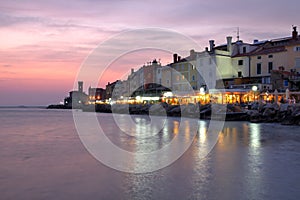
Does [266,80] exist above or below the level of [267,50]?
below

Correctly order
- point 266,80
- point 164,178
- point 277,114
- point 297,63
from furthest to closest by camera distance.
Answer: point 266,80, point 297,63, point 277,114, point 164,178

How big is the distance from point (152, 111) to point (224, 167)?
127ft

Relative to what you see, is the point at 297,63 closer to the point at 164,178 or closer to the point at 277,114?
the point at 277,114

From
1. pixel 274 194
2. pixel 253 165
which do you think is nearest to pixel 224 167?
pixel 253 165

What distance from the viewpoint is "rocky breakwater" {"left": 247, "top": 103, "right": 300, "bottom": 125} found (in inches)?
962

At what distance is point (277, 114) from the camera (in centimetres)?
2736

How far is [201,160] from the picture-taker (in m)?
10.4

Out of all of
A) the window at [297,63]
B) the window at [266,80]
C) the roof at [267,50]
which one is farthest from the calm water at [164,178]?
the roof at [267,50]

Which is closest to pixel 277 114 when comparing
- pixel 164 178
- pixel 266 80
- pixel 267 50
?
pixel 266 80

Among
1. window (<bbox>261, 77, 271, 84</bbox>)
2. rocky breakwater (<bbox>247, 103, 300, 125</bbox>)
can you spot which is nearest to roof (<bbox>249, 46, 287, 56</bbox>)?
window (<bbox>261, 77, 271, 84</bbox>)

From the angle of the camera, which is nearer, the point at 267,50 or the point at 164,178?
the point at 164,178

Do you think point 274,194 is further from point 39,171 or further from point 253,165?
point 39,171

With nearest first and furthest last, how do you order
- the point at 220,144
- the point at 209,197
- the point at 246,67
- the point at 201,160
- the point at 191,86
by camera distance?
the point at 209,197
the point at 201,160
the point at 220,144
the point at 246,67
the point at 191,86

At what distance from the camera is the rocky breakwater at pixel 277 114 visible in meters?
24.4
